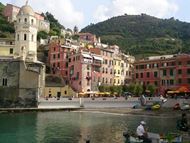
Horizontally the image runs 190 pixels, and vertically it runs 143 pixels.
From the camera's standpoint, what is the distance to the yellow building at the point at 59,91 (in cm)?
9218

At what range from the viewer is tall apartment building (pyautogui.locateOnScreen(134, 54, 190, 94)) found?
9112 cm

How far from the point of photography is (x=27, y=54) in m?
91.5

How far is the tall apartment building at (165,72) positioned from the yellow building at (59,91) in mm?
20746

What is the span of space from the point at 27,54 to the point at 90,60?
1590cm

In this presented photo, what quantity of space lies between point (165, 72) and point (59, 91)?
89.5ft

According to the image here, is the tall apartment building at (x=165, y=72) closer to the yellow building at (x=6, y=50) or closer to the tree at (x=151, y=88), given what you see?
the tree at (x=151, y=88)

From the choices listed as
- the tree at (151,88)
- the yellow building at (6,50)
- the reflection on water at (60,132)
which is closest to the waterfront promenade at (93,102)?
the tree at (151,88)

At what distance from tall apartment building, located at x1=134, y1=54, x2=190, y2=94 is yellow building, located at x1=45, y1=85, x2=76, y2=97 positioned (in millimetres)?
20746

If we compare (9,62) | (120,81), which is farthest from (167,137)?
(120,81)

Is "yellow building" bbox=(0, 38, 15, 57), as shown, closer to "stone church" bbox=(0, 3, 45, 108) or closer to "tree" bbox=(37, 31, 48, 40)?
"stone church" bbox=(0, 3, 45, 108)

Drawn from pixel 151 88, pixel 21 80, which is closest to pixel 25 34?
pixel 21 80

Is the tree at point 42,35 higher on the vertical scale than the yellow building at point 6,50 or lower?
higher

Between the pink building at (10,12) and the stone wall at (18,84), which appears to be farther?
the pink building at (10,12)

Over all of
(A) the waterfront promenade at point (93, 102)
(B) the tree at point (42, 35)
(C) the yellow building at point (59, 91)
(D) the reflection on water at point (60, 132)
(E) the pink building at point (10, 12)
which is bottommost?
(D) the reflection on water at point (60, 132)
